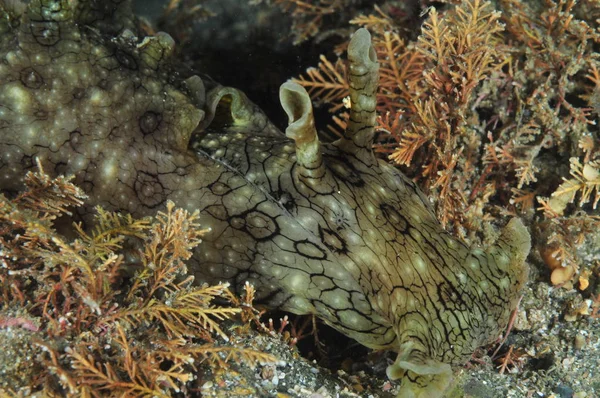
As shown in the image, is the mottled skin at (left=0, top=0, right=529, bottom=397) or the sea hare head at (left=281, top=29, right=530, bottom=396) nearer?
the sea hare head at (left=281, top=29, right=530, bottom=396)

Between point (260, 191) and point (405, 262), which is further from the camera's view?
point (260, 191)

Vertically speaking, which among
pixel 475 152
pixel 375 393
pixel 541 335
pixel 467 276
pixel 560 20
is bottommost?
pixel 375 393

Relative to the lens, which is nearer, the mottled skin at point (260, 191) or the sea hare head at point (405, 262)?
the sea hare head at point (405, 262)

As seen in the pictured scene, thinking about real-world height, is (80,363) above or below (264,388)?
above

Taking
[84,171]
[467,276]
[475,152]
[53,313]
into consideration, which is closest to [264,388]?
[53,313]

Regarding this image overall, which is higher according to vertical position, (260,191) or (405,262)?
(260,191)

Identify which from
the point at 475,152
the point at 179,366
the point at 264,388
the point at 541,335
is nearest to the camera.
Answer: the point at 179,366

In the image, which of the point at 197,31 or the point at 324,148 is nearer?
the point at 324,148

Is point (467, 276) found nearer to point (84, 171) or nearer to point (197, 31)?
point (84, 171)
